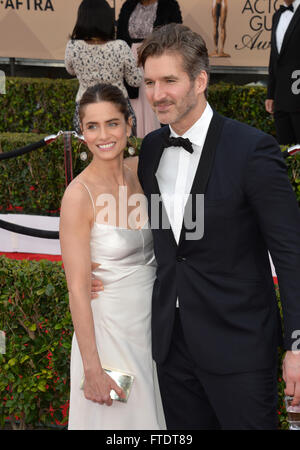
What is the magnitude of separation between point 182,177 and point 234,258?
1.33 ft

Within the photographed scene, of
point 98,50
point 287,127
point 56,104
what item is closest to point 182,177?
point 98,50

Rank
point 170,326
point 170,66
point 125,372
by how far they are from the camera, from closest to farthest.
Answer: point 170,66 < point 170,326 < point 125,372

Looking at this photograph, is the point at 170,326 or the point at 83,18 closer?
the point at 170,326

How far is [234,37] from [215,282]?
773cm

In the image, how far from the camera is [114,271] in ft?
8.86

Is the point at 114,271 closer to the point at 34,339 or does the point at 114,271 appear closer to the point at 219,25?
the point at 34,339

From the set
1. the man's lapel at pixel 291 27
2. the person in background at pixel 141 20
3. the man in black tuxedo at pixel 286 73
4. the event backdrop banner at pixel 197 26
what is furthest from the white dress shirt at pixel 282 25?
the event backdrop banner at pixel 197 26

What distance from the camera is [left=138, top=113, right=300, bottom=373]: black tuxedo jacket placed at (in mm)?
2213

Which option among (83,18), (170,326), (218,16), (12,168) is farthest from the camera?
(218,16)

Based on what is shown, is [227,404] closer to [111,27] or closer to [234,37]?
[111,27]

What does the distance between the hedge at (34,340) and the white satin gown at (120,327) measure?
0.67 meters

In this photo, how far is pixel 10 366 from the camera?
3500 mm

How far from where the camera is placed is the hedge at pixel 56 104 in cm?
838
